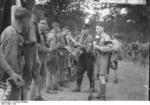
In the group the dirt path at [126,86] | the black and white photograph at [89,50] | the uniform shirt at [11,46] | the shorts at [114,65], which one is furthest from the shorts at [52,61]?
the shorts at [114,65]

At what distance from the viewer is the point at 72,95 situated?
2395 mm

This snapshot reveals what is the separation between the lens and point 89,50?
2.44m

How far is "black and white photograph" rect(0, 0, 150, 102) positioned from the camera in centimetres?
237

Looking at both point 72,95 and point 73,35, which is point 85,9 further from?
point 72,95

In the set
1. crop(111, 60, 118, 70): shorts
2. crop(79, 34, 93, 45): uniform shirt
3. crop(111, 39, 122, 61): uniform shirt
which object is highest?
crop(79, 34, 93, 45): uniform shirt

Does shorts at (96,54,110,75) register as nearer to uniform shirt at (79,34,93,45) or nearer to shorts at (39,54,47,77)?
uniform shirt at (79,34,93,45)

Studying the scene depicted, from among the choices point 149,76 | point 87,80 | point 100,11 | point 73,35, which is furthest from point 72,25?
point 149,76

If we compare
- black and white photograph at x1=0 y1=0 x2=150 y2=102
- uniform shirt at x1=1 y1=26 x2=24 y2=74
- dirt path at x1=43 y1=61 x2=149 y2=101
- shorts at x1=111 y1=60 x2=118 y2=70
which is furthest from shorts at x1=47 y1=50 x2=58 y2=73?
shorts at x1=111 y1=60 x2=118 y2=70

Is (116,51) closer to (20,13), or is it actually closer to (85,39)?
(85,39)

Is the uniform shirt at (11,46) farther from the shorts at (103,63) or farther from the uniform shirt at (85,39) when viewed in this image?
the shorts at (103,63)

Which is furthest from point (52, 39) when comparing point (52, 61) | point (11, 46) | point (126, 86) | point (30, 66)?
point (126, 86)

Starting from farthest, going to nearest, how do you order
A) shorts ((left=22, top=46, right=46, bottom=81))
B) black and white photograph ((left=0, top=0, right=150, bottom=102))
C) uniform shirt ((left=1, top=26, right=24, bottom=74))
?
black and white photograph ((left=0, top=0, right=150, bottom=102)) → shorts ((left=22, top=46, right=46, bottom=81)) → uniform shirt ((left=1, top=26, right=24, bottom=74))

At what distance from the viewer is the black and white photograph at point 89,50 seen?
7.77ft

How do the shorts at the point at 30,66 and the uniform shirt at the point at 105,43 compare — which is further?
the uniform shirt at the point at 105,43
